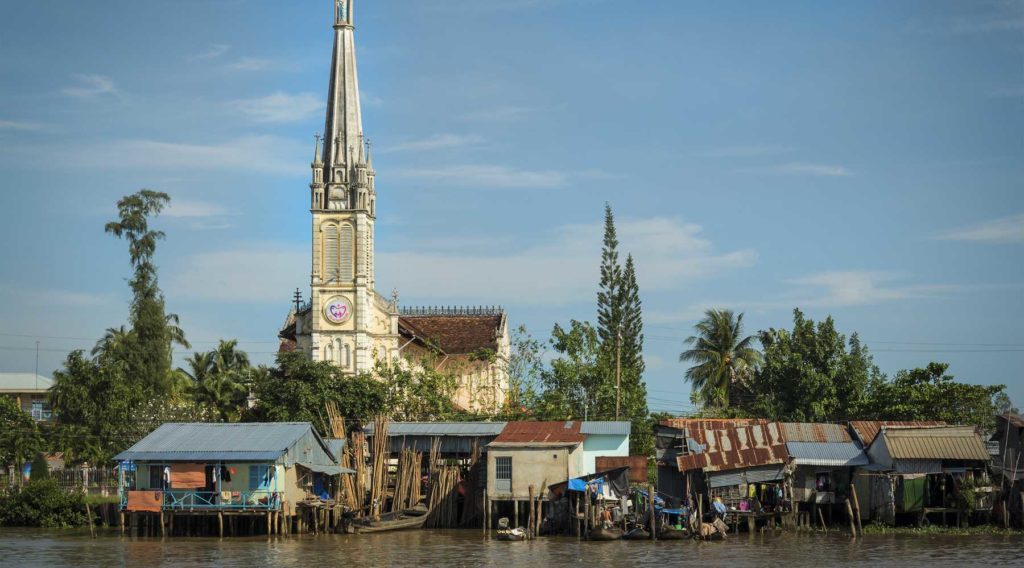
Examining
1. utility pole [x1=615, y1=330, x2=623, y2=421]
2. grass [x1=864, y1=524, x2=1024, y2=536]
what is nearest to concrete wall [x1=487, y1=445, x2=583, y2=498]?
grass [x1=864, y1=524, x2=1024, y2=536]

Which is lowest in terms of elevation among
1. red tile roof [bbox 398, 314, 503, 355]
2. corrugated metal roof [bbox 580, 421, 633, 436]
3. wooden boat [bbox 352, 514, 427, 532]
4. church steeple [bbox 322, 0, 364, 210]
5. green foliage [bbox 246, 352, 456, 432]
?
wooden boat [bbox 352, 514, 427, 532]

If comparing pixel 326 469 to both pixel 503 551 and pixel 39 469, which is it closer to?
pixel 503 551

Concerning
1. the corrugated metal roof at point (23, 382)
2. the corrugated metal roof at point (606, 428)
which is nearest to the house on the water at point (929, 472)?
the corrugated metal roof at point (606, 428)

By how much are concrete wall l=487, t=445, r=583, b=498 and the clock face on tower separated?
Answer: 94.6 ft

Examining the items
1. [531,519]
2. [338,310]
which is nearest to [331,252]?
[338,310]

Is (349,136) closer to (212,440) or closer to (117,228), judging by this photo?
(117,228)

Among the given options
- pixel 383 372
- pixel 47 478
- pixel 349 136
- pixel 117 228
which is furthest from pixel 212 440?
pixel 349 136

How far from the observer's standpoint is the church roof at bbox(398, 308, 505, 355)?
253 feet

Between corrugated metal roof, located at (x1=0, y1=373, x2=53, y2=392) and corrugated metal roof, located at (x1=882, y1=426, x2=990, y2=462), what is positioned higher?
corrugated metal roof, located at (x1=0, y1=373, x2=53, y2=392)

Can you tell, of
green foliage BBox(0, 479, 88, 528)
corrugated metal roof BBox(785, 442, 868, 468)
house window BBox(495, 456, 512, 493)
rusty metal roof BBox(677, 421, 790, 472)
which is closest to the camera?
rusty metal roof BBox(677, 421, 790, 472)

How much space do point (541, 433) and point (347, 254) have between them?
29507 mm

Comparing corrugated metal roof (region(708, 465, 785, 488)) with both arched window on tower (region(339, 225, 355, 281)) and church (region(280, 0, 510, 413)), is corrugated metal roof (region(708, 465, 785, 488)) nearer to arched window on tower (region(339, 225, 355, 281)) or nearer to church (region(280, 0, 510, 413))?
church (region(280, 0, 510, 413))

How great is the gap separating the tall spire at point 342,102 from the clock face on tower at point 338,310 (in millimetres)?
7609

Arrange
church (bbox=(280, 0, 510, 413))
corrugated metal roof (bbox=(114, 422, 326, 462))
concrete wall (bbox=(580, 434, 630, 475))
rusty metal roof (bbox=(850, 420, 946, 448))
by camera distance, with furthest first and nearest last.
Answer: church (bbox=(280, 0, 510, 413))
concrete wall (bbox=(580, 434, 630, 475))
rusty metal roof (bbox=(850, 420, 946, 448))
corrugated metal roof (bbox=(114, 422, 326, 462))
